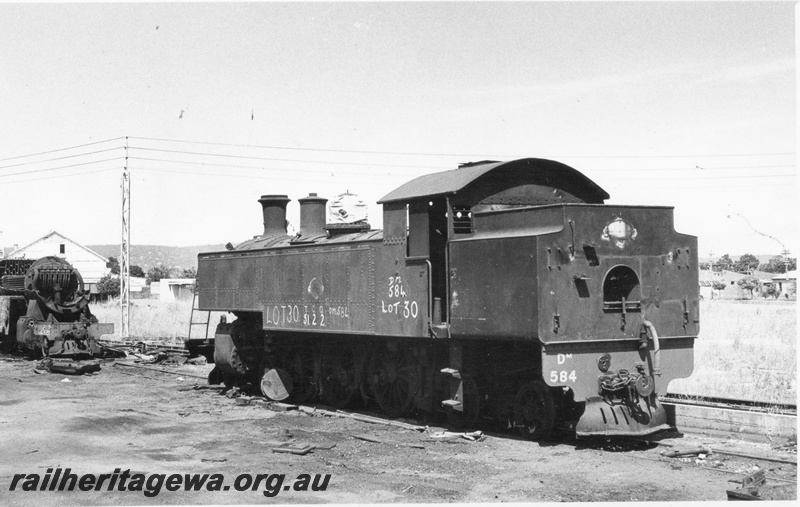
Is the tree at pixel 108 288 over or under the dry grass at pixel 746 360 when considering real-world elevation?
over

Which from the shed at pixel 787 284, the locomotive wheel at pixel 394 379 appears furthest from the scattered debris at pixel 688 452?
the shed at pixel 787 284

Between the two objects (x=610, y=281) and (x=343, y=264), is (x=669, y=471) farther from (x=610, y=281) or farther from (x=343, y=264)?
(x=343, y=264)

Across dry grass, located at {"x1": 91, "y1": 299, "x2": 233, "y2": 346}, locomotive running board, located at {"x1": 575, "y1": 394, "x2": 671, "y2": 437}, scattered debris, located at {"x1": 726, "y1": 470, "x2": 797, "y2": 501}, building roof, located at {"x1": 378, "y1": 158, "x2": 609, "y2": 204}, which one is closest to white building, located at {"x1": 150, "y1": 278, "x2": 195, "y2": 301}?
dry grass, located at {"x1": 91, "y1": 299, "x2": 233, "y2": 346}

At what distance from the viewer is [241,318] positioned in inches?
625

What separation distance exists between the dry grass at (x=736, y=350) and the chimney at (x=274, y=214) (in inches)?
310

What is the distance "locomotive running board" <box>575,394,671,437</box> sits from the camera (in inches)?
371

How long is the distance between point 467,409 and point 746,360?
29.7 feet

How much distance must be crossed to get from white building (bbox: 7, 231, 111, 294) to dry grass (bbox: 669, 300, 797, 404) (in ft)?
203

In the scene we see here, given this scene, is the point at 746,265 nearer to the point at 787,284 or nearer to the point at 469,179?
the point at 787,284

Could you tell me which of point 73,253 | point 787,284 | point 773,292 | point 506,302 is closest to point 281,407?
point 506,302

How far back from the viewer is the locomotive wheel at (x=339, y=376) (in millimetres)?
13219

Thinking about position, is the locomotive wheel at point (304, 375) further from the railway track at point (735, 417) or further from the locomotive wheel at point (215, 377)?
the railway track at point (735, 417)

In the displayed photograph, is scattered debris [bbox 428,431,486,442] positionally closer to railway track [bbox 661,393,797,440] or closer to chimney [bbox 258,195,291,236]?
railway track [bbox 661,393,797,440]

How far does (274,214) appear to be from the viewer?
54.0ft
